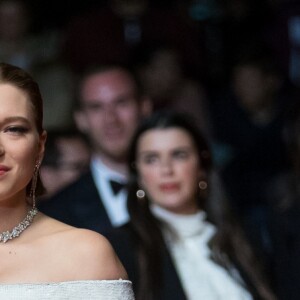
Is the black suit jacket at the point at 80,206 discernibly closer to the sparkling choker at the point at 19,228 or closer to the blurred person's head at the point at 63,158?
the blurred person's head at the point at 63,158

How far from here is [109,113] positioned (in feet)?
17.2

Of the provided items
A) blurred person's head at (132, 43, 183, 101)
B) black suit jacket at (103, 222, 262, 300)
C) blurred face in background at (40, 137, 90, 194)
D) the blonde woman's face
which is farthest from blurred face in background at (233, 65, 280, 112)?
the blonde woman's face

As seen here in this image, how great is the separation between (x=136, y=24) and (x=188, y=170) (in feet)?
3.99

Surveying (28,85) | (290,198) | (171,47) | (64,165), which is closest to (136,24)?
(171,47)

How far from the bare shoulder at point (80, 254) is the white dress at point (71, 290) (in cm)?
3

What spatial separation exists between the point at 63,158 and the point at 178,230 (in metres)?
0.81

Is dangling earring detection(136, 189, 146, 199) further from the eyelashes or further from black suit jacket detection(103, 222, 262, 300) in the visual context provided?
the eyelashes

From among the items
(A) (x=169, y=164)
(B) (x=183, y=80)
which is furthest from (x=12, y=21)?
(A) (x=169, y=164)

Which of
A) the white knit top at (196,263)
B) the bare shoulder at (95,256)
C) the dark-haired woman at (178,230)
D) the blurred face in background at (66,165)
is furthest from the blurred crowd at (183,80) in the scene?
the bare shoulder at (95,256)

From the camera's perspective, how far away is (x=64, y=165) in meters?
5.23

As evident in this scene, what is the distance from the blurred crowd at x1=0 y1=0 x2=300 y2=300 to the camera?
5.21m

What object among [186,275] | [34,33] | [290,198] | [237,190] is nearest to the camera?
[186,275]

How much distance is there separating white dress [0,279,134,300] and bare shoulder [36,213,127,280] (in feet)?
0.10

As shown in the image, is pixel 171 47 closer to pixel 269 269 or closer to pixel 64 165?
pixel 64 165
